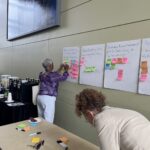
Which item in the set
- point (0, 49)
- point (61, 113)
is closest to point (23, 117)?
point (61, 113)

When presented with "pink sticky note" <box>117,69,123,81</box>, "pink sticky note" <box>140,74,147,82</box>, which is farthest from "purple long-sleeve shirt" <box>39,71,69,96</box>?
"pink sticky note" <box>140,74,147,82</box>

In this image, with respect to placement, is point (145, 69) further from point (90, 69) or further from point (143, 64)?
point (90, 69)

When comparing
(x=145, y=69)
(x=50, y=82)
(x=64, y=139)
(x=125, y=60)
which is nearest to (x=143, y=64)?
(x=145, y=69)

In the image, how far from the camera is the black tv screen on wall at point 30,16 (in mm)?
3373

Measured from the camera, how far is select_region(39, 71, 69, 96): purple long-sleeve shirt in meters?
3.07

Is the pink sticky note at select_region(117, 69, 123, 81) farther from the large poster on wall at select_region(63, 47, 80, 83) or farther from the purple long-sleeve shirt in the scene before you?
the purple long-sleeve shirt

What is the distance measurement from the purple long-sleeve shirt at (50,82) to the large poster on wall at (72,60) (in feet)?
0.37

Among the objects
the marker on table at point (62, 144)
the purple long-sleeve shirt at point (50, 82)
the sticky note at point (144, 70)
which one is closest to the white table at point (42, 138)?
the marker on table at point (62, 144)

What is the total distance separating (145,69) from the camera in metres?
2.03

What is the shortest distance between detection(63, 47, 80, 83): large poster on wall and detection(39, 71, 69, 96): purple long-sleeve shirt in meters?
0.11

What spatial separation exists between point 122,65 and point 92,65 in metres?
0.52

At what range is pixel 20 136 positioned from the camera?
5.90 ft

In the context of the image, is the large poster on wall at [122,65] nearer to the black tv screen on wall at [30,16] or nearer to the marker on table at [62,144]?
the marker on table at [62,144]

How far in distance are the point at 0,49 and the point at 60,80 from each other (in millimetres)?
3658
